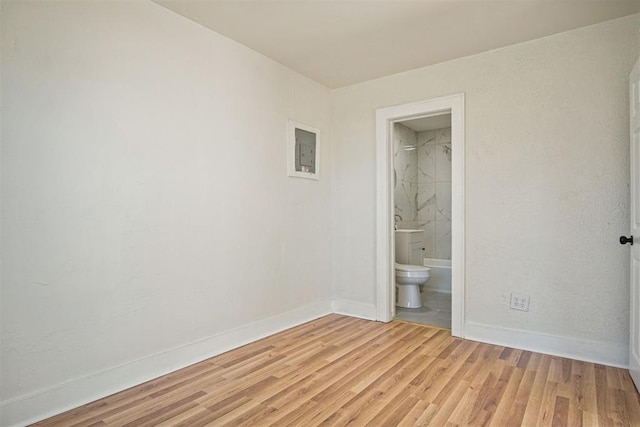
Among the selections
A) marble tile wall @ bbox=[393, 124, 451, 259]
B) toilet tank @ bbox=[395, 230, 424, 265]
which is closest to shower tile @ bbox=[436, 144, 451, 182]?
marble tile wall @ bbox=[393, 124, 451, 259]

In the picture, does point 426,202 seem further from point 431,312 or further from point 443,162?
point 431,312

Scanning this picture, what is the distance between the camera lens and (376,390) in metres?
2.22

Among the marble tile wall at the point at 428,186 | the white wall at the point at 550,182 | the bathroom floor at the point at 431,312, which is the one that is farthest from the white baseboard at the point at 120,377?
the marble tile wall at the point at 428,186

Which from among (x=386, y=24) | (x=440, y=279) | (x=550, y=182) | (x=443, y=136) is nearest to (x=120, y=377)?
(x=386, y=24)

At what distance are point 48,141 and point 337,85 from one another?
2.69m

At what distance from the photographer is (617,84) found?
2568mm

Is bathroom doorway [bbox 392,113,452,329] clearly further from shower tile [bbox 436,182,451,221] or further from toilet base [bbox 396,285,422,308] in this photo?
toilet base [bbox 396,285,422,308]

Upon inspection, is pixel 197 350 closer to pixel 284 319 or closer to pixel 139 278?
pixel 139 278

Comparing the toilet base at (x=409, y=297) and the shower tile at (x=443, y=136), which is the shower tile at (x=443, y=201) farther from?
the toilet base at (x=409, y=297)

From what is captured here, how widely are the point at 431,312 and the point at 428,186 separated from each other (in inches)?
90.0

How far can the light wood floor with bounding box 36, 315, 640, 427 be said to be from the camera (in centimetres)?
191

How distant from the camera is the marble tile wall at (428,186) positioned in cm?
540

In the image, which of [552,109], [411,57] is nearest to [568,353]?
[552,109]

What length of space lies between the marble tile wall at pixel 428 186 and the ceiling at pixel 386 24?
90.7 inches
